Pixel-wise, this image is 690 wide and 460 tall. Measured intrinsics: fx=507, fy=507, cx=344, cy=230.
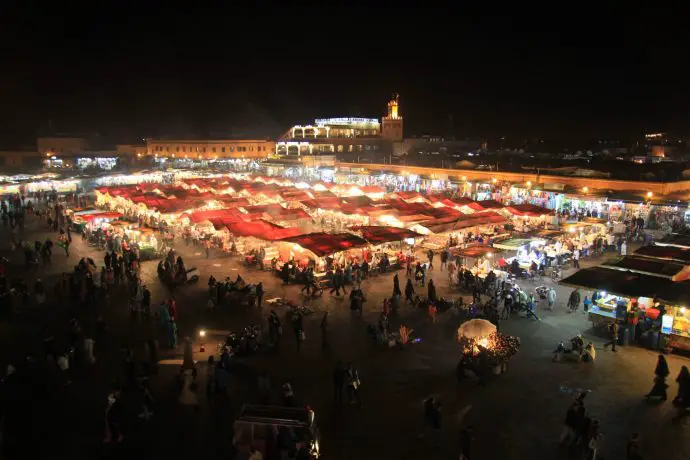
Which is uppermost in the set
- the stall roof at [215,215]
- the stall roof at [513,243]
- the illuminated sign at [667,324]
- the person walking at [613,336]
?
the stall roof at [215,215]

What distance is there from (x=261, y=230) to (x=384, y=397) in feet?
31.4

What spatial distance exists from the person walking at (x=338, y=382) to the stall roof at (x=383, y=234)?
800cm

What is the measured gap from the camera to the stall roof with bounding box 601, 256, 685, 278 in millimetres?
10852

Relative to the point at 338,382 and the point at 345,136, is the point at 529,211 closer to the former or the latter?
the point at 338,382

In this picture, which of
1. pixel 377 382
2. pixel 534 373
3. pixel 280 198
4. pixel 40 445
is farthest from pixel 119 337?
pixel 280 198

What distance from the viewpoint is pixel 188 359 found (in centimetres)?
874

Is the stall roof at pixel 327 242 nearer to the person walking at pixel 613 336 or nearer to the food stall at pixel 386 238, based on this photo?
the food stall at pixel 386 238

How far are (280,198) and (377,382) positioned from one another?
17.9 metres

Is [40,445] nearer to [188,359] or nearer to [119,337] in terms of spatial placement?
[188,359]

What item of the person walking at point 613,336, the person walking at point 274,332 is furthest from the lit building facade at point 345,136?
the person walking at point 613,336

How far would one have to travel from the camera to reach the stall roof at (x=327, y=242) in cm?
1458

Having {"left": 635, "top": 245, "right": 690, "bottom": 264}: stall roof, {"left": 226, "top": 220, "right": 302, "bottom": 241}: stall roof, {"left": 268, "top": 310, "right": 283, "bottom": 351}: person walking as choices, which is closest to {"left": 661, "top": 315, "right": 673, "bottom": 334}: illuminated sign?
{"left": 635, "top": 245, "right": 690, "bottom": 264}: stall roof

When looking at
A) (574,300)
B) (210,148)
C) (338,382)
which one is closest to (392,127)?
(210,148)

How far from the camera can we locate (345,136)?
2874 inches
